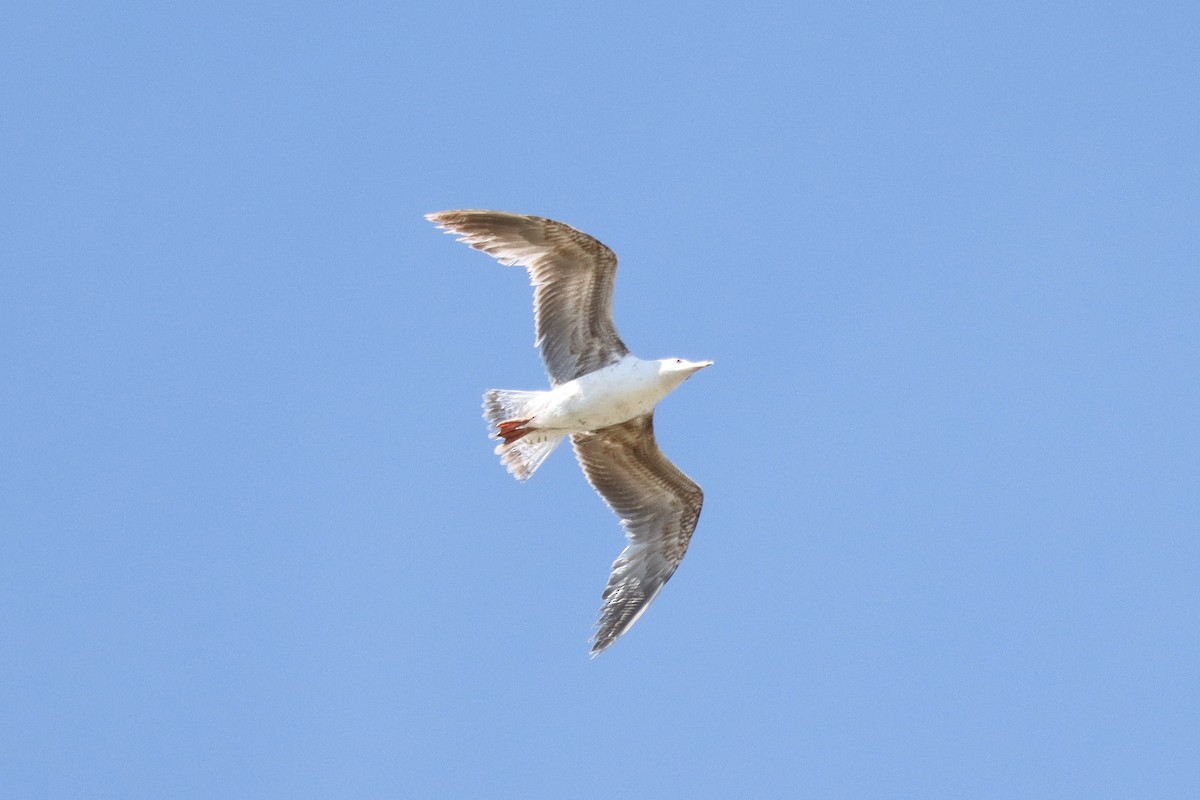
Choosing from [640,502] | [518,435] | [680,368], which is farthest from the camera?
[640,502]

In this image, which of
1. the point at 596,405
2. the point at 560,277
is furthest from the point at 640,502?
the point at 560,277

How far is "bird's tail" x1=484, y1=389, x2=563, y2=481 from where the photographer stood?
14.7 m

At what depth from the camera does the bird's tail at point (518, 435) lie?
14.7 m

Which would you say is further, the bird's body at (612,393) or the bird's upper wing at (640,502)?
the bird's upper wing at (640,502)

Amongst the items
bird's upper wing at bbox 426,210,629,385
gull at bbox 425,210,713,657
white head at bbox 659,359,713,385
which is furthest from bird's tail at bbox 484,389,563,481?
white head at bbox 659,359,713,385

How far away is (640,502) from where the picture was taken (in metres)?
15.4

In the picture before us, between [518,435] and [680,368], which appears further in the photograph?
[518,435]

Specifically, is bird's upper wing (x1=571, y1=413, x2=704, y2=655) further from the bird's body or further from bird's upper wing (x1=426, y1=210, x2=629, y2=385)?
bird's upper wing (x1=426, y1=210, x2=629, y2=385)

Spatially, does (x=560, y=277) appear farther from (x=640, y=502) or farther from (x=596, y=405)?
(x=640, y=502)

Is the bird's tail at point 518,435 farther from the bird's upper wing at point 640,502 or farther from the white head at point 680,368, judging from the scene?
the white head at point 680,368

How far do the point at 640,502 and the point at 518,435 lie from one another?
140cm

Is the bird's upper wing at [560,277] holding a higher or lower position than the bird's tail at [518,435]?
higher

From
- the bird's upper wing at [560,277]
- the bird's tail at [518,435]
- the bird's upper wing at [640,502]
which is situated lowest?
the bird's upper wing at [640,502]

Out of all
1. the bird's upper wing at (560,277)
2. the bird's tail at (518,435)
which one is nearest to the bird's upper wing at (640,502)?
the bird's tail at (518,435)
